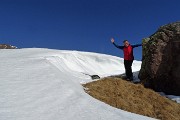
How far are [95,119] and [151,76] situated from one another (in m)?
9.21

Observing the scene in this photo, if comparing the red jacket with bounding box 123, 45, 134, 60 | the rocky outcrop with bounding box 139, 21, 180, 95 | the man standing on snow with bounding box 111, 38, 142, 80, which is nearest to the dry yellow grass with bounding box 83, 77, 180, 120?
the rocky outcrop with bounding box 139, 21, 180, 95

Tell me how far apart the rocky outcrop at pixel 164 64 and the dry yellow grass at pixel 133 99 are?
69.7 inches

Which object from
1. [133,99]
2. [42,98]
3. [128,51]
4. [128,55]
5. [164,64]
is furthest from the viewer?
[128,55]

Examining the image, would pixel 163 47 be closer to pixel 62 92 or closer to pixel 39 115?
pixel 62 92

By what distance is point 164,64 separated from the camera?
16266mm

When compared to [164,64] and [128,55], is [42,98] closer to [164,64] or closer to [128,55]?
[164,64]

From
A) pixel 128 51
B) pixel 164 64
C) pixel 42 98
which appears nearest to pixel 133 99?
pixel 164 64

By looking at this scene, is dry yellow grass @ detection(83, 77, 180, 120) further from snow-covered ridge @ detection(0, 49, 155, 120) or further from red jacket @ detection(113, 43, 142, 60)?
red jacket @ detection(113, 43, 142, 60)

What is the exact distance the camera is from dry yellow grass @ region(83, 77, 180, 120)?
37.7 ft

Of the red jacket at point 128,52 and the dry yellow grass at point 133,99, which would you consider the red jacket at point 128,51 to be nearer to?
the red jacket at point 128,52

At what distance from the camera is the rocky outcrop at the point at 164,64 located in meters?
16.0

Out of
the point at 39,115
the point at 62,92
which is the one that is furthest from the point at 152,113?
the point at 39,115

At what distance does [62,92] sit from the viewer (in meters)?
9.61

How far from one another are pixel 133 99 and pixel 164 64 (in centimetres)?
444
